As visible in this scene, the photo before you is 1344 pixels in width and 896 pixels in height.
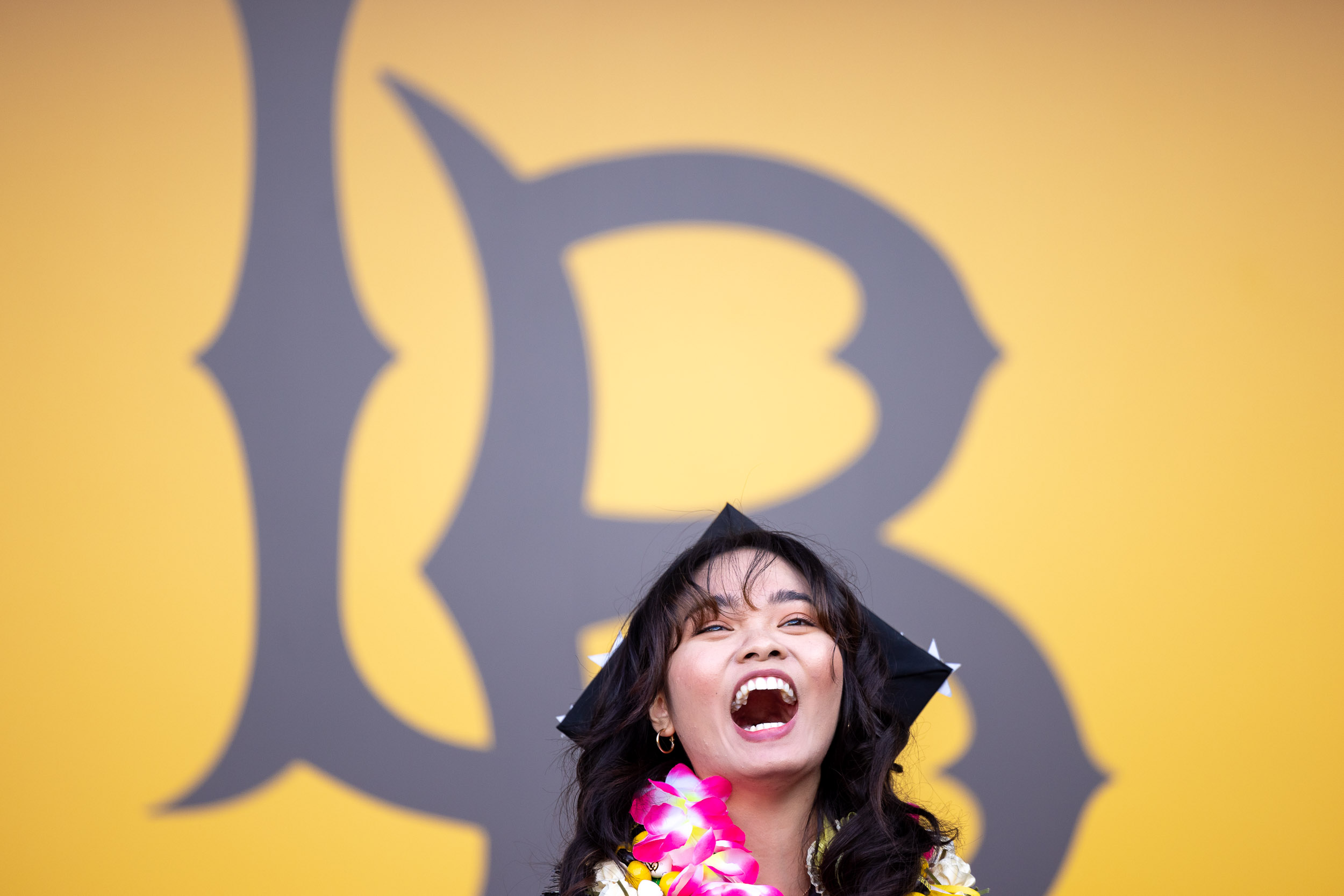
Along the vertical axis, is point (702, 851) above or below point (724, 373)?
below

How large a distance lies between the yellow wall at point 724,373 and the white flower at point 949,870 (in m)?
0.81

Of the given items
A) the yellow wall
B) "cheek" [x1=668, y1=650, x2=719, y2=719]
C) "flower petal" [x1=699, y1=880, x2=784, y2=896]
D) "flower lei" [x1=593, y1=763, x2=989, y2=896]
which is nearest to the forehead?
"cheek" [x1=668, y1=650, x2=719, y2=719]

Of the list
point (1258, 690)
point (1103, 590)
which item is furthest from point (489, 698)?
point (1258, 690)

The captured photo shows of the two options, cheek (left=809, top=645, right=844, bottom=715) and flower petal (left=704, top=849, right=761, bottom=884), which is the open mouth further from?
flower petal (left=704, top=849, right=761, bottom=884)

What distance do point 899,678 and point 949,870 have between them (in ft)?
0.96

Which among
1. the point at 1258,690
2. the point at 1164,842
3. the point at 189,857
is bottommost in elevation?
the point at 189,857

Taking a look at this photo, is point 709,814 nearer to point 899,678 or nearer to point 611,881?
point 611,881

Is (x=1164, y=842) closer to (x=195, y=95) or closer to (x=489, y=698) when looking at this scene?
(x=489, y=698)

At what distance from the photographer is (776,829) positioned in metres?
1.41

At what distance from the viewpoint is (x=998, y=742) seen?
2.27m

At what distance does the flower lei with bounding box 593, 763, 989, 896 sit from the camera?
133 centimetres

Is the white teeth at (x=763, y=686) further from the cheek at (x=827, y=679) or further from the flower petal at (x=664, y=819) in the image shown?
the flower petal at (x=664, y=819)

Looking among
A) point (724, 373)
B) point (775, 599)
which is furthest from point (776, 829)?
point (724, 373)

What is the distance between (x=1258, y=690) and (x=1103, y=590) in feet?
1.40
